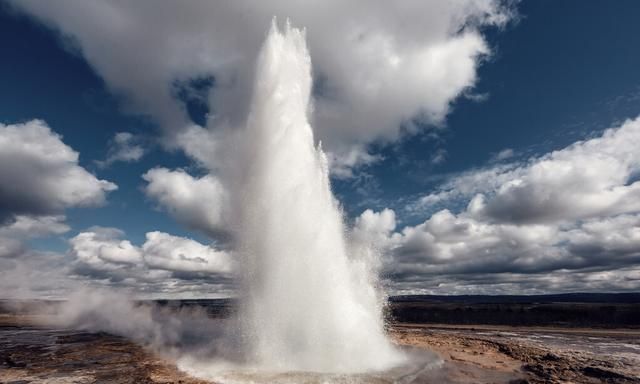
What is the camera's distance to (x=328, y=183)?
21.0m

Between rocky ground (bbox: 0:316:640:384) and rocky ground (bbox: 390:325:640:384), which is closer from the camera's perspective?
rocky ground (bbox: 0:316:640:384)

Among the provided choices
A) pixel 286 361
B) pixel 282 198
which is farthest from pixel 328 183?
pixel 286 361

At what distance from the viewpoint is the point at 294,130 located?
67.2 feet

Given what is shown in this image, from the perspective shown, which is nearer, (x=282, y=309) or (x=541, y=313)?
(x=282, y=309)

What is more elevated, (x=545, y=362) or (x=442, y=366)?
(x=442, y=366)

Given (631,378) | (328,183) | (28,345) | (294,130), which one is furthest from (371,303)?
(28,345)

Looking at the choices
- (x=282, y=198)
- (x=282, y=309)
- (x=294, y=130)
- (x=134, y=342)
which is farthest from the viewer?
(x=134, y=342)

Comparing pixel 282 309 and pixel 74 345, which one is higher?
pixel 282 309

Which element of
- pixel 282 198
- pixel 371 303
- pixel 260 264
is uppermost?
pixel 282 198

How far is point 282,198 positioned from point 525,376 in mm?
14304

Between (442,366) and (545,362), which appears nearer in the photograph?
(442,366)

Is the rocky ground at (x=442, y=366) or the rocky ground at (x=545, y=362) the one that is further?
the rocky ground at (x=545, y=362)

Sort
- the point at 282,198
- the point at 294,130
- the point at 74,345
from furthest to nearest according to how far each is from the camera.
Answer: the point at 74,345
the point at 294,130
the point at 282,198

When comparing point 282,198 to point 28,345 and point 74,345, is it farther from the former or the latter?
point 28,345
